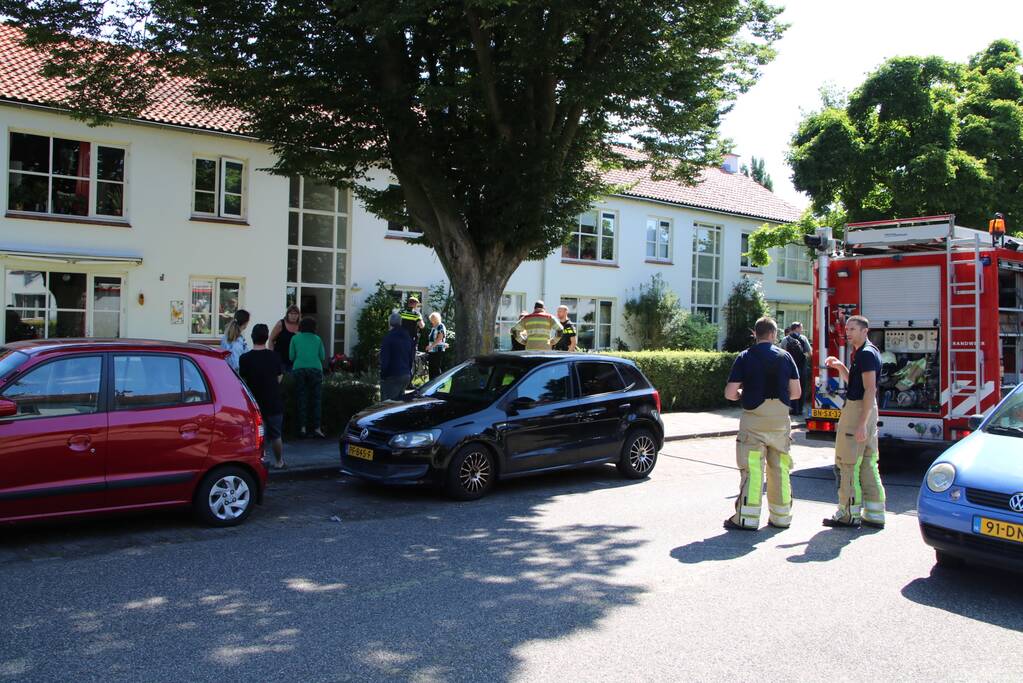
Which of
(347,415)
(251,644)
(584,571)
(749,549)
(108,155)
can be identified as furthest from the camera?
(108,155)

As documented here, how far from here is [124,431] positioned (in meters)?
6.87

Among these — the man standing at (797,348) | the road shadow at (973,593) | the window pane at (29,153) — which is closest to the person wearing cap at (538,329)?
the man standing at (797,348)

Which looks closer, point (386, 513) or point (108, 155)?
point (386, 513)

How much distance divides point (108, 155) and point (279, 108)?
7.79m

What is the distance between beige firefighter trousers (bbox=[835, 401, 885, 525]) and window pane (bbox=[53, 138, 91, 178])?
51.0ft

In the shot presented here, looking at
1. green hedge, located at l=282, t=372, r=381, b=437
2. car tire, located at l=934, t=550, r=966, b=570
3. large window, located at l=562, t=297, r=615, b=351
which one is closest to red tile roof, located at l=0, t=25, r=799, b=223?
large window, located at l=562, t=297, r=615, b=351

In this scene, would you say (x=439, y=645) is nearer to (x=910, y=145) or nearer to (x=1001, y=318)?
(x=1001, y=318)

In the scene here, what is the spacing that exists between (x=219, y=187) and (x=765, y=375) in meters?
14.6

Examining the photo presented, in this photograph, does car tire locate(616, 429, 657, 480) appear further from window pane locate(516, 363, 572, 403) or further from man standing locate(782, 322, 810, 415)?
man standing locate(782, 322, 810, 415)

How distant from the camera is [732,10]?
37.8ft

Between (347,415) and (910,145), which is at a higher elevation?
(910,145)

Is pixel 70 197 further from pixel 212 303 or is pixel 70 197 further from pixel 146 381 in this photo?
pixel 146 381

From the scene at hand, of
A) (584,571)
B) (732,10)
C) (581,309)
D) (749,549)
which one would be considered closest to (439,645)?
(584,571)

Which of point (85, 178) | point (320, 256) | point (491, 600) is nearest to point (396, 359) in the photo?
point (491, 600)
